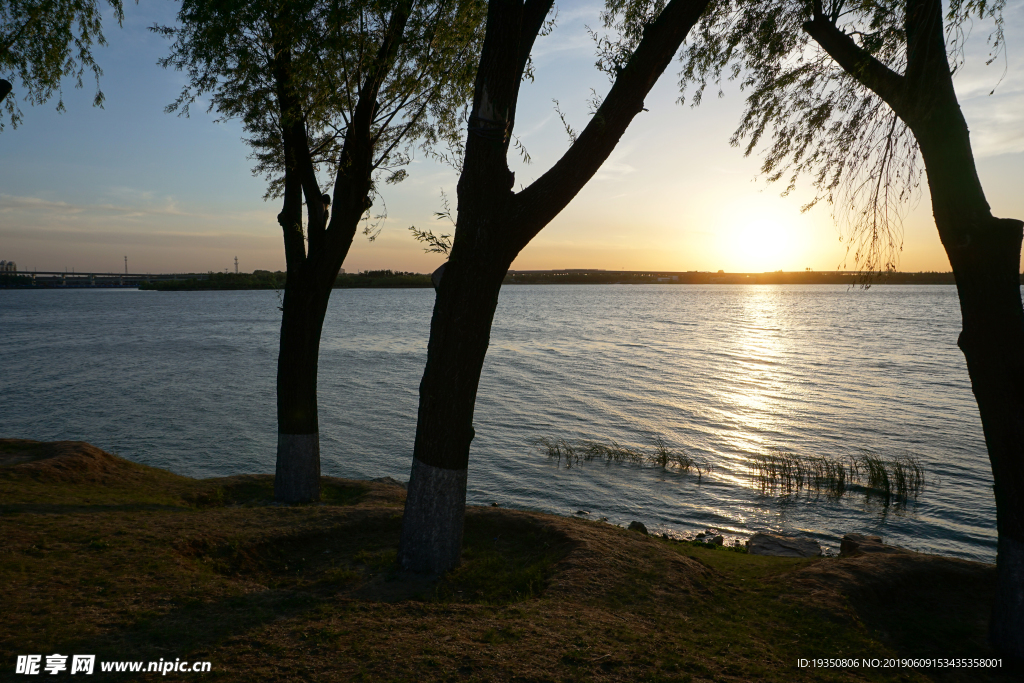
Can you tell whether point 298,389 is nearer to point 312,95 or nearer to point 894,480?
point 312,95

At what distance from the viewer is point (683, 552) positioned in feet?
29.6

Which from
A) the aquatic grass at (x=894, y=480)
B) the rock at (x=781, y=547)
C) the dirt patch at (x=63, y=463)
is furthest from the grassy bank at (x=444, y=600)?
the aquatic grass at (x=894, y=480)

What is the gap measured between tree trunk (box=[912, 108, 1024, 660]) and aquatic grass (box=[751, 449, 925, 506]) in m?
11.8

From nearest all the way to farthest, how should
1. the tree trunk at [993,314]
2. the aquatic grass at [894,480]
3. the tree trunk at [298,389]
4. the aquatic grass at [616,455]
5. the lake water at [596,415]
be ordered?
the tree trunk at [993,314]
the tree trunk at [298,389]
the lake water at [596,415]
the aquatic grass at [894,480]
the aquatic grass at [616,455]

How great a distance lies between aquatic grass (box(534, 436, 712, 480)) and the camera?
20.2 metres

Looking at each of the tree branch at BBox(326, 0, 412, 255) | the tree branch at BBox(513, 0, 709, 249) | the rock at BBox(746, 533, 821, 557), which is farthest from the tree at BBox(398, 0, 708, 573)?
the rock at BBox(746, 533, 821, 557)

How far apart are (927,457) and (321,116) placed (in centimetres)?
2207

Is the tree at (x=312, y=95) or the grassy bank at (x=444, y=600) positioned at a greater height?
the tree at (x=312, y=95)

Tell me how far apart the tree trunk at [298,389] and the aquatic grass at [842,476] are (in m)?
13.6

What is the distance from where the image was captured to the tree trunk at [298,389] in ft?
34.1

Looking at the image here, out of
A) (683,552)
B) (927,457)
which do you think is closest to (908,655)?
(683,552)

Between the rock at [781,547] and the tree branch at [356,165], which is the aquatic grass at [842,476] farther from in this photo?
the tree branch at [356,165]

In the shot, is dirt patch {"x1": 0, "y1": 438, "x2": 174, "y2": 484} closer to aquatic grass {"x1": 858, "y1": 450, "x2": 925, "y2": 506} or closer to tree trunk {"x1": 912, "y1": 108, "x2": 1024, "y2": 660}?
tree trunk {"x1": 912, "y1": 108, "x2": 1024, "y2": 660}

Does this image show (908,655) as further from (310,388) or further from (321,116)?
(321,116)
